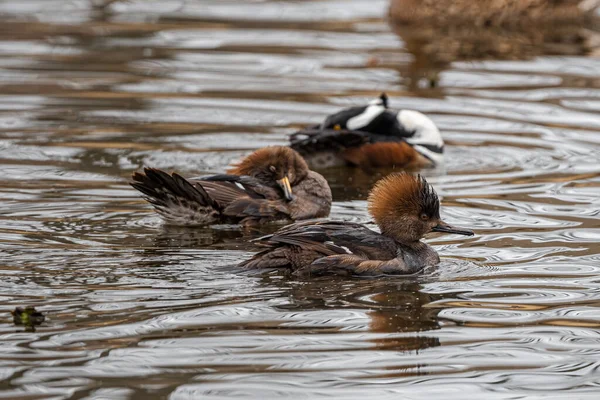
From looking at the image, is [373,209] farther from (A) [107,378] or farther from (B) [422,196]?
(A) [107,378]

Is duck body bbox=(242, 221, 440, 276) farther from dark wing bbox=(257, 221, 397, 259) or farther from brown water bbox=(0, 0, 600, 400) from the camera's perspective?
brown water bbox=(0, 0, 600, 400)

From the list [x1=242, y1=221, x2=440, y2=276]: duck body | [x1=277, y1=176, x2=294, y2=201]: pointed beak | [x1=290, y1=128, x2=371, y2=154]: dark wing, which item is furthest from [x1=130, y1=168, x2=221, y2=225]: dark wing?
[x1=290, y1=128, x2=371, y2=154]: dark wing

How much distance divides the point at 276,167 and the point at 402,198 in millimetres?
2106

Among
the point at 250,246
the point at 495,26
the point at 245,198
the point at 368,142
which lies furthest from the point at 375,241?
the point at 495,26

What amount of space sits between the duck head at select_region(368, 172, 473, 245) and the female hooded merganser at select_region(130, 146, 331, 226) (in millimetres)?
1728

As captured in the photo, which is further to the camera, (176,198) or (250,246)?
(176,198)

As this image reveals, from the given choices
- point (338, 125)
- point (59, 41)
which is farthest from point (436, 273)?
point (59, 41)

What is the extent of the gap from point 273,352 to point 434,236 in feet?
10.6

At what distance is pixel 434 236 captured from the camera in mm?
9586

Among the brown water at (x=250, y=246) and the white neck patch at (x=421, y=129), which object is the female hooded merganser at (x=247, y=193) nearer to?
the brown water at (x=250, y=246)

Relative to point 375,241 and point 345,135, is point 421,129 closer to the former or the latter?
point 345,135

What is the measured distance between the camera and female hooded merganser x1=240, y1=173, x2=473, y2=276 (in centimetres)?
812

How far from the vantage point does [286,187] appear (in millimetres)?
10117

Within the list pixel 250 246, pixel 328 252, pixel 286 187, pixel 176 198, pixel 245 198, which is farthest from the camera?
pixel 286 187
